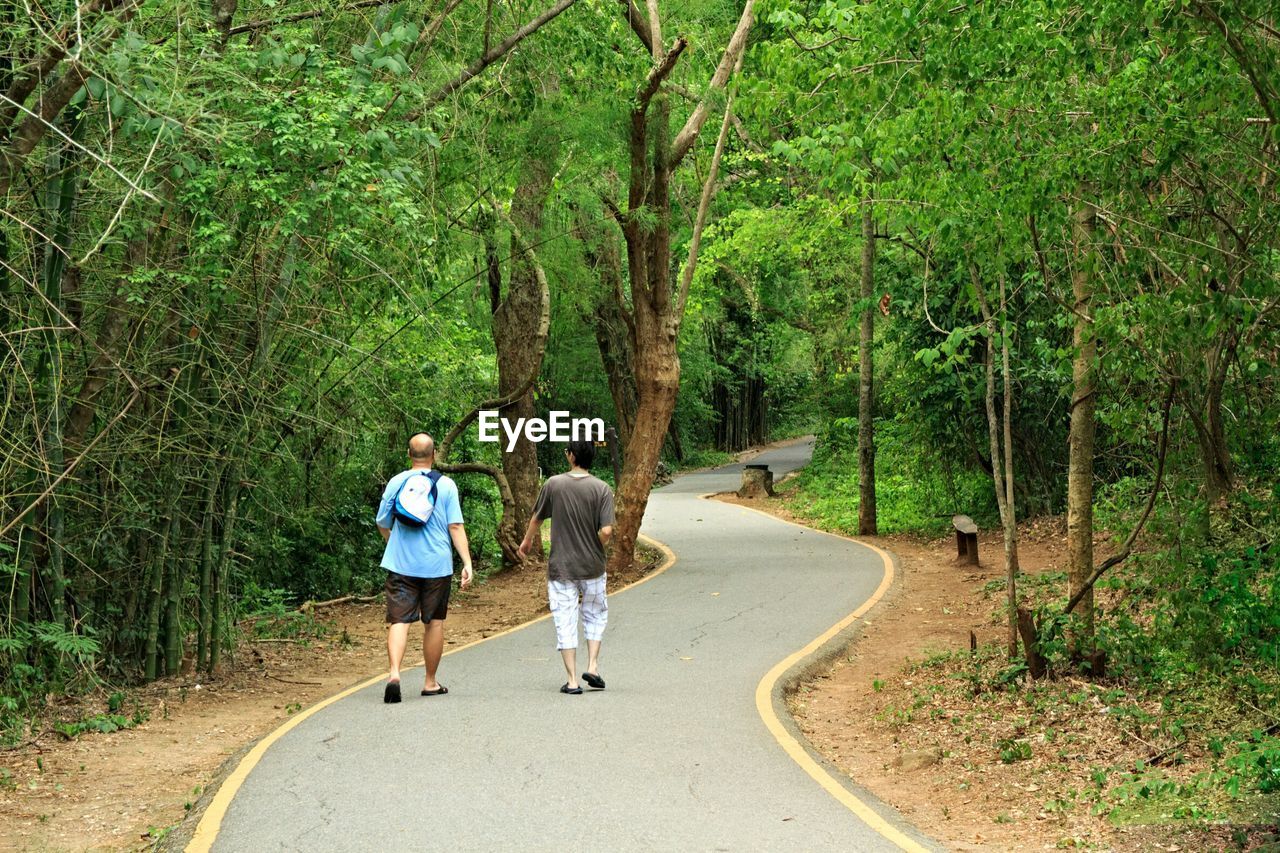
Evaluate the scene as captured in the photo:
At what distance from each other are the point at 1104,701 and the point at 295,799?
6.01 meters

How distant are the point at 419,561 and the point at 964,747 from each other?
172 inches

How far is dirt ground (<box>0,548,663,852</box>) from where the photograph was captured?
24.4ft

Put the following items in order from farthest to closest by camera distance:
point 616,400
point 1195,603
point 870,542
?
point 616,400
point 870,542
point 1195,603

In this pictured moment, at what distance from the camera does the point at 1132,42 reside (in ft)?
25.8

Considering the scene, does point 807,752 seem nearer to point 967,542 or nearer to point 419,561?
point 419,561

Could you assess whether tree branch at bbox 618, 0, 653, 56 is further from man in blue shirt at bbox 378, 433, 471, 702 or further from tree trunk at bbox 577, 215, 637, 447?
man in blue shirt at bbox 378, 433, 471, 702

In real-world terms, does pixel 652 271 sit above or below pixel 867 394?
above

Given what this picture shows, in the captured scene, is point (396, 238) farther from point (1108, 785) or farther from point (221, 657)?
point (1108, 785)

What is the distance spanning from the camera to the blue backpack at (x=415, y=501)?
391 inches

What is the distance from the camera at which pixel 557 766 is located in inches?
309

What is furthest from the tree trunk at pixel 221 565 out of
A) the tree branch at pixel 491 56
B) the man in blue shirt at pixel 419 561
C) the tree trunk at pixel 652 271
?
the tree trunk at pixel 652 271

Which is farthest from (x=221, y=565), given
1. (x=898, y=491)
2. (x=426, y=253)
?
(x=898, y=491)

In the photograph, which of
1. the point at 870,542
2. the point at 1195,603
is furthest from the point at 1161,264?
the point at 870,542

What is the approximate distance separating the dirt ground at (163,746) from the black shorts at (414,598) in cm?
147
